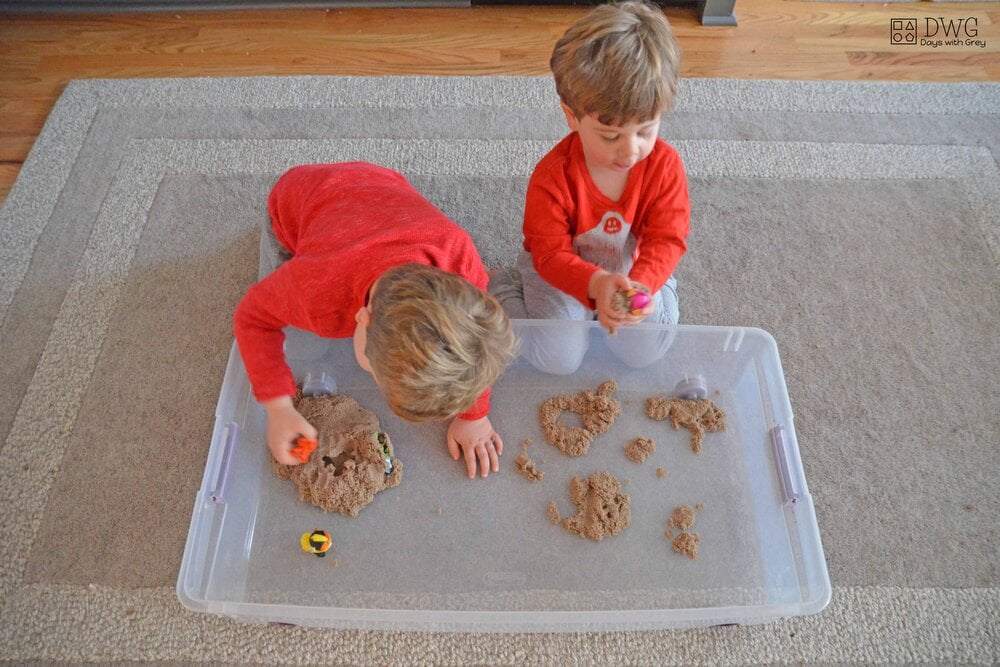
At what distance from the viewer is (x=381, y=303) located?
22.2 inches

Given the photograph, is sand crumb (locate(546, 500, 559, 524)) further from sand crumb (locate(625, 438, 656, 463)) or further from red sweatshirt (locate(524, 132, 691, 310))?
red sweatshirt (locate(524, 132, 691, 310))

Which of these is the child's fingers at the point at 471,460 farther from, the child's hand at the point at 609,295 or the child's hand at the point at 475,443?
the child's hand at the point at 609,295

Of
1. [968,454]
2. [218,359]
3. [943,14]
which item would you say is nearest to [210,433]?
[218,359]

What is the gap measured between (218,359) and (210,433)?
104mm

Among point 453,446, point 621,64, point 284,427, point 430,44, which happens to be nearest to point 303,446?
point 284,427

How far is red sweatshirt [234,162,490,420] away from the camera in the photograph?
2.09 feet

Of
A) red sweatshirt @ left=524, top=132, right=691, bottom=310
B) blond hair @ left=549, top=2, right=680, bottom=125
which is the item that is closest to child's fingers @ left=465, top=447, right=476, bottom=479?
red sweatshirt @ left=524, top=132, right=691, bottom=310

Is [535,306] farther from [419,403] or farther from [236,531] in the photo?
[236,531]

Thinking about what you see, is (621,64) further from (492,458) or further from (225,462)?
(225,462)

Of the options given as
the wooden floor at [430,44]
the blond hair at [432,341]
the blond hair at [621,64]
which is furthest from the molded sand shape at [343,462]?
the wooden floor at [430,44]

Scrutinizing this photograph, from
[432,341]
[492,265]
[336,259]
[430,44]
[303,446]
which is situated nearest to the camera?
[432,341]

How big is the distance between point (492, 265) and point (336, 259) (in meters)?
0.38

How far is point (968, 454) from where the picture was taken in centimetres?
87

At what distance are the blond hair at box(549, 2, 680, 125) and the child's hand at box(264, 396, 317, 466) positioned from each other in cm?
43
